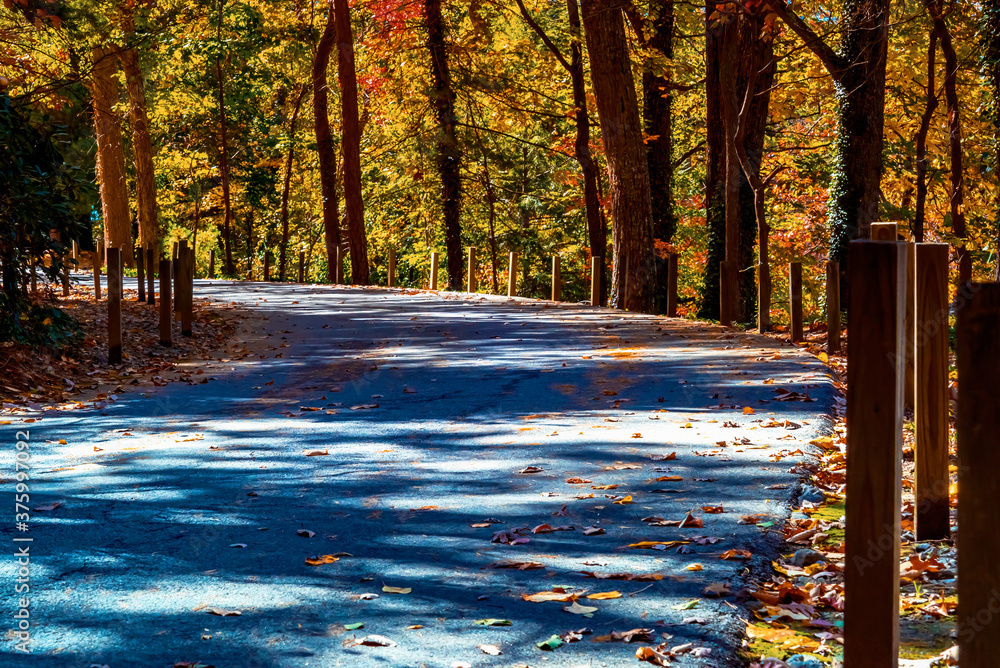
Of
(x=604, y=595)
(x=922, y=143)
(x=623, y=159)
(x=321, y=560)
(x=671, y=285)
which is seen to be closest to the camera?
(x=604, y=595)

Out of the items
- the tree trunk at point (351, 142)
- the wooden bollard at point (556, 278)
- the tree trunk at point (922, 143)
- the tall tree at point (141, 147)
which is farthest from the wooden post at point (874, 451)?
the tall tree at point (141, 147)

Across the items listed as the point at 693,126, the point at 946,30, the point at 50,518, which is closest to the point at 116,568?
the point at 50,518

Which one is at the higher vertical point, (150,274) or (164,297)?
(150,274)

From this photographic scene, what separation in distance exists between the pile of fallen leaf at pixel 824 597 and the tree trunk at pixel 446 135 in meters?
25.3

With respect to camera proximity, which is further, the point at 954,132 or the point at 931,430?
the point at 954,132

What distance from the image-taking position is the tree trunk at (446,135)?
3020cm

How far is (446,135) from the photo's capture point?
3023 cm

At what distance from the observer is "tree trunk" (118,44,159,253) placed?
34.4 meters

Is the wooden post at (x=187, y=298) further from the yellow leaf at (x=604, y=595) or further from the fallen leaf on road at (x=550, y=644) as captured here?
the fallen leaf on road at (x=550, y=644)

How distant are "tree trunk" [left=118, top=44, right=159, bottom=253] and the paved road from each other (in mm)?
24283

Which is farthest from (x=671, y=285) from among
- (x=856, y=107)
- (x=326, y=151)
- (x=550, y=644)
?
(x=326, y=151)

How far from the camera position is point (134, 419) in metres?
9.48

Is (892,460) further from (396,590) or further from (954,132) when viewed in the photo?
(954,132)

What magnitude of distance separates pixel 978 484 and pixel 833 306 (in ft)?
36.2
